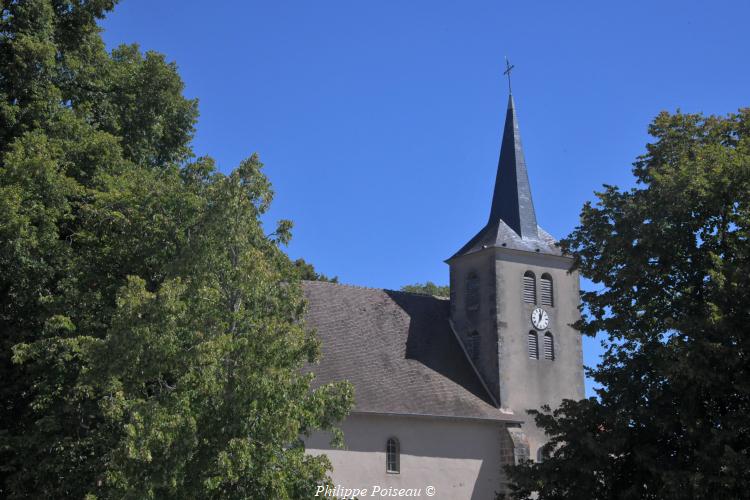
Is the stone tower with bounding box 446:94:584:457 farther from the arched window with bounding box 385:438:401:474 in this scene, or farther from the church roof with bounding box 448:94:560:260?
the arched window with bounding box 385:438:401:474

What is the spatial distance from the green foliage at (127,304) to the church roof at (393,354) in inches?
337

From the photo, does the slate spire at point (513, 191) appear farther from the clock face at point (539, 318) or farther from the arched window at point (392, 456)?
the arched window at point (392, 456)

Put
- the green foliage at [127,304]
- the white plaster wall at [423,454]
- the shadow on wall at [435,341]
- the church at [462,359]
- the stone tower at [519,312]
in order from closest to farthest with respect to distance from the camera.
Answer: the green foliage at [127,304] → the white plaster wall at [423,454] → the church at [462,359] → the shadow on wall at [435,341] → the stone tower at [519,312]

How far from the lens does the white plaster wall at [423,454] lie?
80.9 ft

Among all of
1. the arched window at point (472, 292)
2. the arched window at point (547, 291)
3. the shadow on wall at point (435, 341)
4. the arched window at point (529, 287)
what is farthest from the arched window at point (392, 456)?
the arched window at point (547, 291)

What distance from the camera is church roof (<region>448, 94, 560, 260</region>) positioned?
30688mm

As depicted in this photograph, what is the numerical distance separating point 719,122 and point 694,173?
7.90ft

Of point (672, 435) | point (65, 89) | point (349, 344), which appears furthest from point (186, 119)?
point (672, 435)

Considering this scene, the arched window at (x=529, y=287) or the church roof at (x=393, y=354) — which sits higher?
the arched window at (x=529, y=287)

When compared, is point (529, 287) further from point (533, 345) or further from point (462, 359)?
point (462, 359)

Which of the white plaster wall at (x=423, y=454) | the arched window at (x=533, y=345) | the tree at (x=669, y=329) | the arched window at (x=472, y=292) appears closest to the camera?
the tree at (x=669, y=329)

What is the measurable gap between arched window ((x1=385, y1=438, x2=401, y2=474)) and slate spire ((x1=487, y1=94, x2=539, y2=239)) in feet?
31.7

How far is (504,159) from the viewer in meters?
32.9

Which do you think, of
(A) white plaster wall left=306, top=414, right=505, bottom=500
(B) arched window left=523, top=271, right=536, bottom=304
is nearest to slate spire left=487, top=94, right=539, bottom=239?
(B) arched window left=523, top=271, right=536, bottom=304
